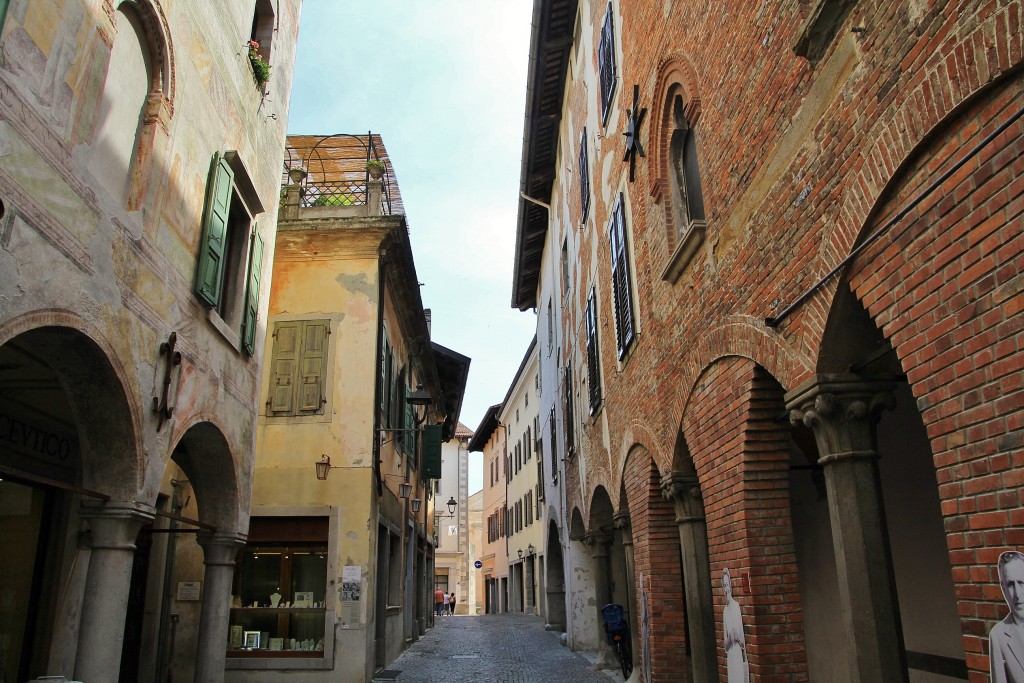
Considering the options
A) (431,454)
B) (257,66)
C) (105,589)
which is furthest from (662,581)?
(431,454)

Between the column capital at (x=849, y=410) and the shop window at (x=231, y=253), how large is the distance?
5548 mm

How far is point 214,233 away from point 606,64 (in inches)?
255

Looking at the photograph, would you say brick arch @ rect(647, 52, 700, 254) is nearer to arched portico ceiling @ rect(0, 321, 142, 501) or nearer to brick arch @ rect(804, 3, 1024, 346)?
brick arch @ rect(804, 3, 1024, 346)

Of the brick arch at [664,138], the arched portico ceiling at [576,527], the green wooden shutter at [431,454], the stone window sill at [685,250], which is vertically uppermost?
the brick arch at [664,138]

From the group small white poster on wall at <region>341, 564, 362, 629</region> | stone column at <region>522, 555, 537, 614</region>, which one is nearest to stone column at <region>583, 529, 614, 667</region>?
small white poster on wall at <region>341, 564, 362, 629</region>

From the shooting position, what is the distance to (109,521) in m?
5.91

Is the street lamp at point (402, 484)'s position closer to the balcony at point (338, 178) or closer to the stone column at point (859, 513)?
the balcony at point (338, 178)

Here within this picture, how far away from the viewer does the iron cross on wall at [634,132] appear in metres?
8.60

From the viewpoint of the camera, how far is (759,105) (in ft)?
17.7

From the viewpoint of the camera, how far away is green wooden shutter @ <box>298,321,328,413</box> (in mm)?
12336

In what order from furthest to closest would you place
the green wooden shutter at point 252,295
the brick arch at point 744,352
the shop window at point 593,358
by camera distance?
the shop window at point 593,358 < the green wooden shutter at point 252,295 < the brick arch at point 744,352

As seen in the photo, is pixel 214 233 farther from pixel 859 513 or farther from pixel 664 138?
pixel 859 513

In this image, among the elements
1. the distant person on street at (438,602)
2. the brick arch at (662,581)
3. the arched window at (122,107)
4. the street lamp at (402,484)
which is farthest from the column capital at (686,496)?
the distant person on street at (438,602)

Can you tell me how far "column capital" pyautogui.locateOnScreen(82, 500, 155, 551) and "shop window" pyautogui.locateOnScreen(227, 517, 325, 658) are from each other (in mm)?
5920
